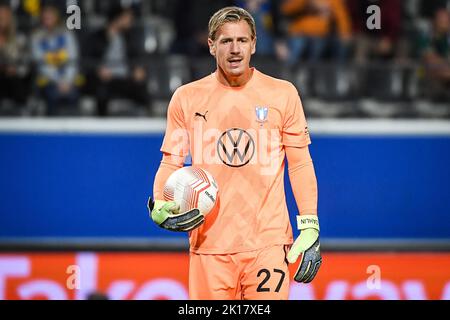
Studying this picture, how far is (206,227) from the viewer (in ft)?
16.0

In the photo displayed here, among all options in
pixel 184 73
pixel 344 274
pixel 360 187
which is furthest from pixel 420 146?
pixel 184 73

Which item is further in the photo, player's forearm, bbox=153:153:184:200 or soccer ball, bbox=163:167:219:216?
player's forearm, bbox=153:153:184:200

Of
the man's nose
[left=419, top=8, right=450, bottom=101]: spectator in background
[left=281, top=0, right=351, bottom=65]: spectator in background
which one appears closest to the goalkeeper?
the man's nose

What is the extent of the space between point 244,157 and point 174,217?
458 mm

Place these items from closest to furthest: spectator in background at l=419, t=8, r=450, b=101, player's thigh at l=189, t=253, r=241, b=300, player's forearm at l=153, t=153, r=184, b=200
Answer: player's thigh at l=189, t=253, r=241, b=300 < player's forearm at l=153, t=153, r=184, b=200 < spectator in background at l=419, t=8, r=450, b=101

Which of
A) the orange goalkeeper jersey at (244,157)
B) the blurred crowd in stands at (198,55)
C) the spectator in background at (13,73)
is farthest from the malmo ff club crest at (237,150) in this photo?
the spectator in background at (13,73)

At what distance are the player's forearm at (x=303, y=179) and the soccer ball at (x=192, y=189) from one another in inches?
15.6

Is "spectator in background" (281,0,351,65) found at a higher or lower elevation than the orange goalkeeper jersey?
higher

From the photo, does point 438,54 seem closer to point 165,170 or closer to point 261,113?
point 261,113

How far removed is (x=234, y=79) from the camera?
489 centimetres

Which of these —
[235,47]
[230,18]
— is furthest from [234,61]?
[230,18]

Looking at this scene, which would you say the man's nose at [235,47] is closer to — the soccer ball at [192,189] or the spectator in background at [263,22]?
the soccer ball at [192,189]

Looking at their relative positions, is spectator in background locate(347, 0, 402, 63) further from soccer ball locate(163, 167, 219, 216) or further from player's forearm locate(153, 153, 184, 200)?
soccer ball locate(163, 167, 219, 216)

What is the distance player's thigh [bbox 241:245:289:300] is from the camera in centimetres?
473
